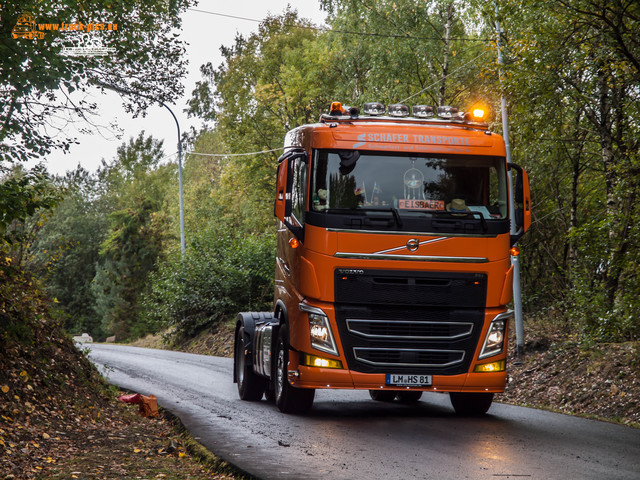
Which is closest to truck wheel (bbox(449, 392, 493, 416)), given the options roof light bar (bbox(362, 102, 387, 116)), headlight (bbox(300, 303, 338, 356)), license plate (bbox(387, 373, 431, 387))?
license plate (bbox(387, 373, 431, 387))

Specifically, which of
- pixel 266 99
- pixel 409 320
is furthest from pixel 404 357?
pixel 266 99

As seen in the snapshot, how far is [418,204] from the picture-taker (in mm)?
10188

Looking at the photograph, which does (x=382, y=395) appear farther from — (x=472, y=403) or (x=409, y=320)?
(x=409, y=320)

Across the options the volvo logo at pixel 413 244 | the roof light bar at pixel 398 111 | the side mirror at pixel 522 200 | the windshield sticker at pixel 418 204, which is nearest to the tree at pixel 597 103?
the roof light bar at pixel 398 111

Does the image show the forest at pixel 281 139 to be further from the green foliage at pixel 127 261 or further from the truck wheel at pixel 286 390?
the truck wheel at pixel 286 390

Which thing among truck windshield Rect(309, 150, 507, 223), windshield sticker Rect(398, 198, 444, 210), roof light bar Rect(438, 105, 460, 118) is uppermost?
roof light bar Rect(438, 105, 460, 118)

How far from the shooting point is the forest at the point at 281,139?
11.7 metres

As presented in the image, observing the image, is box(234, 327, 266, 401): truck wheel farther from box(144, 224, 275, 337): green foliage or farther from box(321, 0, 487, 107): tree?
box(321, 0, 487, 107): tree

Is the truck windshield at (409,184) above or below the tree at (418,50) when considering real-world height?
below

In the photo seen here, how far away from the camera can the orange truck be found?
10.0m

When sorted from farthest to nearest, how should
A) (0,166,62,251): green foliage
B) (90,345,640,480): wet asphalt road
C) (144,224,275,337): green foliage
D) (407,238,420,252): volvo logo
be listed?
(144,224,275,337): green foliage → (407,238,420,252): volvo logo → (0,166,62,251): green foliage → (90,345,640,480): wet asphalt road

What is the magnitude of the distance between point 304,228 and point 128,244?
66.3 m

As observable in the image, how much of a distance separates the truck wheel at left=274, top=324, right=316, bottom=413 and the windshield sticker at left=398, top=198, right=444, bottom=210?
2228 millimetres

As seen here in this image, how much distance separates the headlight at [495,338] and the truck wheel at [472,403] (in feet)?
3.63
